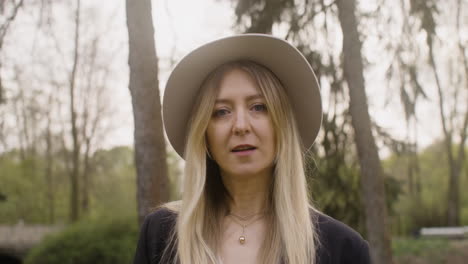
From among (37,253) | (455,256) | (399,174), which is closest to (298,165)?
(37,253)

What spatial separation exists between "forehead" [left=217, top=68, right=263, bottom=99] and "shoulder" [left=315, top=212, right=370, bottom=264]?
21.0 inches

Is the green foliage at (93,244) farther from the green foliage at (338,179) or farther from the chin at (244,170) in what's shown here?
the chin at (244,170)

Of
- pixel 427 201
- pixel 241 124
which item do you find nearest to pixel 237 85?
pixel 241 124

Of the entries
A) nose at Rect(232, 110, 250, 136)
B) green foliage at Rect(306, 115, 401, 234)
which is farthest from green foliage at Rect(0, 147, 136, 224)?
nose at Rect(232, 110, 250, 136)

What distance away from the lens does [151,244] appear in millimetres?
1933

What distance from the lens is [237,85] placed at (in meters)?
1.87

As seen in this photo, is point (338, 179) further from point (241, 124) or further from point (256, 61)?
point (241, 124)

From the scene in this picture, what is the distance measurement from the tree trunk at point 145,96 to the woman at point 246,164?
1.35m

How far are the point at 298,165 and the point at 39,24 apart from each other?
3158 millimetres

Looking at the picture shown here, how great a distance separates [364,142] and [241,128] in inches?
107

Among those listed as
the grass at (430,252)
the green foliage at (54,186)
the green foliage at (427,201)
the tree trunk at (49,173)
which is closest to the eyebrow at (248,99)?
the grass at (430,252)

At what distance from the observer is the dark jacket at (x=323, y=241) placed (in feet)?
5.94

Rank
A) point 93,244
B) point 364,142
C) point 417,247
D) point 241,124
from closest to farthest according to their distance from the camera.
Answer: point 241,124, point 364,142, point 93,244, point 417,247

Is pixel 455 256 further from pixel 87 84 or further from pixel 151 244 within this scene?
pixel 87 84
